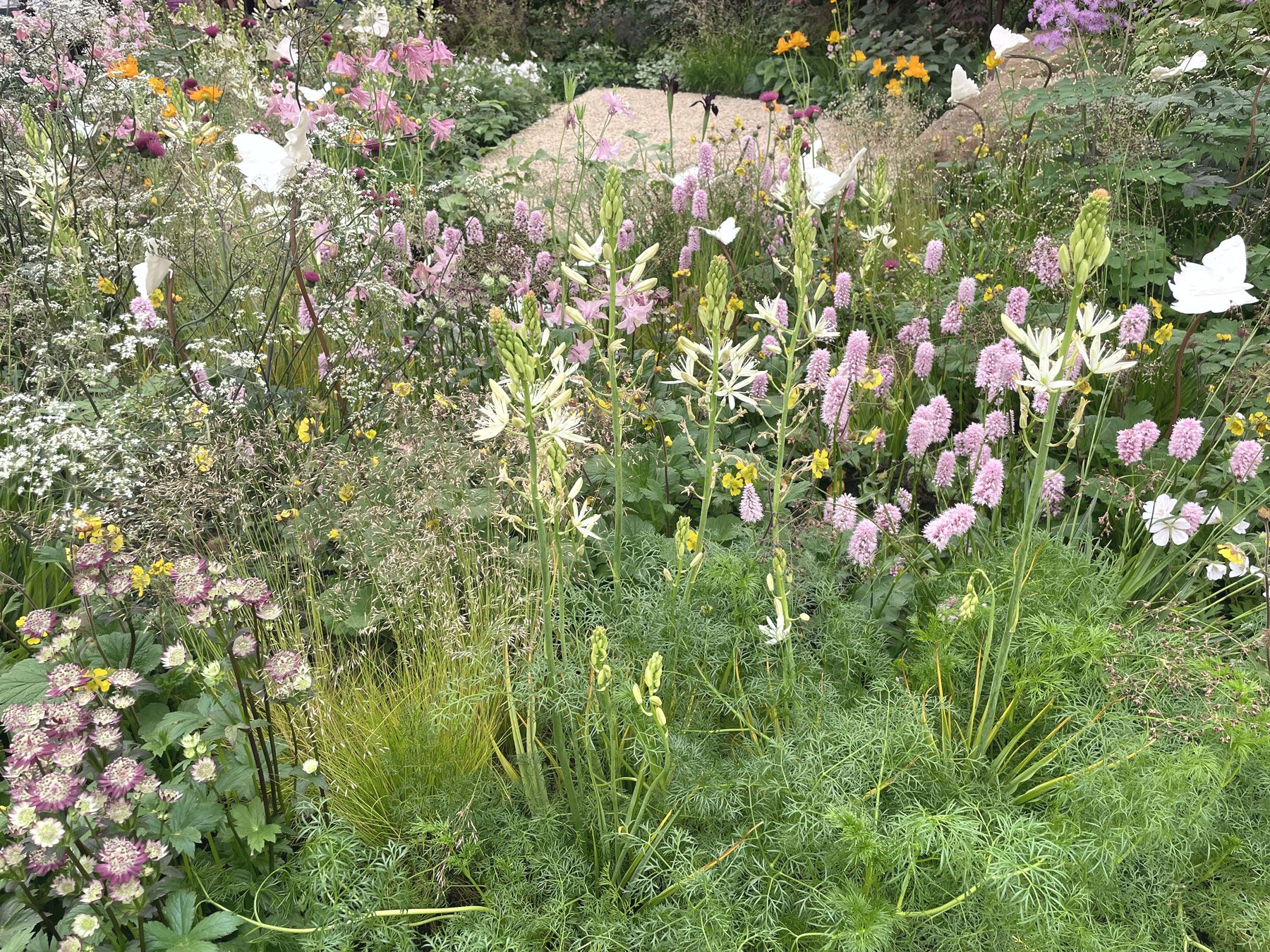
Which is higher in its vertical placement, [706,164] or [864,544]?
[706,164]

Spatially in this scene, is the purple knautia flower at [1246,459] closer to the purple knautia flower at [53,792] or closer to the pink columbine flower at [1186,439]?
the pink columbine flower at [1186,439]

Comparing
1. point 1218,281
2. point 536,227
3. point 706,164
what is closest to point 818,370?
point 1218,281

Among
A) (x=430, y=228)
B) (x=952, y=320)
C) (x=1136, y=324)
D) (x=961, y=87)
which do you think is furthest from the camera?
(x=961, y=87)

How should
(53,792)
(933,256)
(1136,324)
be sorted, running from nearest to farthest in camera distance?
1. (53,792)
2. (1136,324)
3. (933,256)

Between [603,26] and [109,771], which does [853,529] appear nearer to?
[109,771]

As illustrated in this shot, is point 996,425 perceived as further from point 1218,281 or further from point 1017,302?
point 1218,281

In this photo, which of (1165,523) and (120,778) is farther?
(1165,523)

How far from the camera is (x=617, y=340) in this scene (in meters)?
1.61

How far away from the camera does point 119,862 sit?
1.33m

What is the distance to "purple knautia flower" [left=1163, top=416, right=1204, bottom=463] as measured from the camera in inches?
87.6

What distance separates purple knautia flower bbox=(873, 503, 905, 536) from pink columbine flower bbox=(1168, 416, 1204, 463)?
0.70 meters

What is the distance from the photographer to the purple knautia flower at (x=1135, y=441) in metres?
2.23

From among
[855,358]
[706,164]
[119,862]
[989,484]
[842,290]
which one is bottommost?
[119,862]

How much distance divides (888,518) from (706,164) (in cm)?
208
